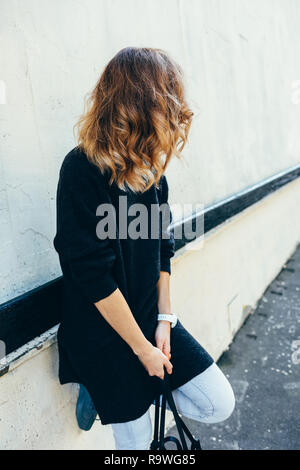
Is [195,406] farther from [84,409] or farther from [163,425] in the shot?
Result: [84,409]

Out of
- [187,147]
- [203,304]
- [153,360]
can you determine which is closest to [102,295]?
[153,360]

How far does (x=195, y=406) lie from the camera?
1.64m

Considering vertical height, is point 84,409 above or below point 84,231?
below

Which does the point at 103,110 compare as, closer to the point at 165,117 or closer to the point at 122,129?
the point at 122,129

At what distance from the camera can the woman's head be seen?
4.25 feet

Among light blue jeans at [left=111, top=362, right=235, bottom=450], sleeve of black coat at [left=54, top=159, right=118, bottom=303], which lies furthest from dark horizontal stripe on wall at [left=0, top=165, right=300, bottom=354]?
light blue jeans at [left=111, top=362, right=235, bottom=450]

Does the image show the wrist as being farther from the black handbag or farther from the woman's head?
the woman's head

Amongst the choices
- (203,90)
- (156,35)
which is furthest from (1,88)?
(203,90)

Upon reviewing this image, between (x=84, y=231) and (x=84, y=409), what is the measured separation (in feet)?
2.76

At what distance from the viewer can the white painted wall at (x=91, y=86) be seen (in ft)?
4.58

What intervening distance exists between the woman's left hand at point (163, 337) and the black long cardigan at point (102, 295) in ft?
0.09

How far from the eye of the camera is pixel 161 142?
134 centimetres

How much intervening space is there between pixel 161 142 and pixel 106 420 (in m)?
1.01

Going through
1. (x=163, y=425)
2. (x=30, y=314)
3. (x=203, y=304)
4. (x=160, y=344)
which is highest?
(x=30, y=314)
